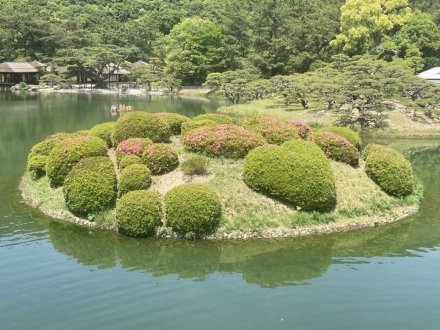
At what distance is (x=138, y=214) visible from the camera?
15.8 meters

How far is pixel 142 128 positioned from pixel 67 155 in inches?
130

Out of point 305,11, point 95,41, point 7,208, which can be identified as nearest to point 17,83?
point 95,41

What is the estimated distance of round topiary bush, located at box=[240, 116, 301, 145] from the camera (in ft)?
66.0

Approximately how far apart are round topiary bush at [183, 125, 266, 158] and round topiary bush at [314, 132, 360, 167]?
2.87 metres

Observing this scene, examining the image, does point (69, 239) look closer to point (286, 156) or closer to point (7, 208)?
point (7, 208)

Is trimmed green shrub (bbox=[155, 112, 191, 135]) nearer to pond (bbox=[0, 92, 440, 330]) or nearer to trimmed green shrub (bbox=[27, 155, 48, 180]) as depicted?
trimmed green shrub (bbox=[27, 155, 48, 180])

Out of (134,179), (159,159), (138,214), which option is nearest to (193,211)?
(138,214)

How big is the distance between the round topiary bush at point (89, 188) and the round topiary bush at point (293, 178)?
16.6ft

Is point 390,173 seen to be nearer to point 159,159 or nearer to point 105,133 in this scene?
point 159,159

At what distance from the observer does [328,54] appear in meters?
70.0

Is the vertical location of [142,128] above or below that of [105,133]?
above

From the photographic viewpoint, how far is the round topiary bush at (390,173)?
62.9 feet

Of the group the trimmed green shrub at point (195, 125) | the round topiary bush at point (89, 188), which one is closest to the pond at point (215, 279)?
the round topiary bush at point (89, 188)

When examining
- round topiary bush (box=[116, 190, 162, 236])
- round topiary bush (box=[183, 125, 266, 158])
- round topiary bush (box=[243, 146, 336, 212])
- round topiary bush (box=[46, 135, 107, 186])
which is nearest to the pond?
round topiary bush (box=[116, 190, 162, 236])
